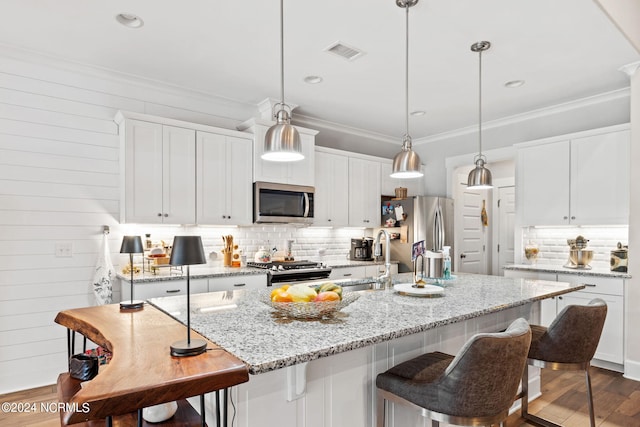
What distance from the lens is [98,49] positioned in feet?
10.0

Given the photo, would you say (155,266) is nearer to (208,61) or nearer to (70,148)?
(70,148)

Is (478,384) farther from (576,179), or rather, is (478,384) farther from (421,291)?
(576,179)

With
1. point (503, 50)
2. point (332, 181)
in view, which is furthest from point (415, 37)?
point (332, 181)

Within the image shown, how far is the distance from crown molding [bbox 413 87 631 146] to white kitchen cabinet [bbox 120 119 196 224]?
12.0ft

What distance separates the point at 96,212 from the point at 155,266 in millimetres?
735

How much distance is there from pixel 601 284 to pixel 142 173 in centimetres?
437

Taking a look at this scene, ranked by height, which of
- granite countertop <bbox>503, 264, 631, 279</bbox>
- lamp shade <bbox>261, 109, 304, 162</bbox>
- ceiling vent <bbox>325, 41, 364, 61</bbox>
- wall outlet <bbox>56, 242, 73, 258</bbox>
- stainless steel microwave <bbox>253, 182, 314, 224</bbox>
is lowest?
granite countertop <bbox>503, 264, 631, 279</bbox>

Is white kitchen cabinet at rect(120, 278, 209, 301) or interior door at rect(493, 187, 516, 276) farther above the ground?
interior door at rect(493, 187, 516, 276)

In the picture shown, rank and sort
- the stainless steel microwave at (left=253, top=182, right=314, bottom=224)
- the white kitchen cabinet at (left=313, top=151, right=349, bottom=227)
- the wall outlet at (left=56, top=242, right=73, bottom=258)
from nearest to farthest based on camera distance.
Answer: the wall outlet at (left=56, top=242, right=73, bottom=258), the stainless steel microwave at (left=253, top=182, right=314, bottom=224), the white kitchen cabinet at (left=313, top=151, right=349, bottom=227)

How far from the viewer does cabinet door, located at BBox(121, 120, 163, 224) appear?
10.8ft

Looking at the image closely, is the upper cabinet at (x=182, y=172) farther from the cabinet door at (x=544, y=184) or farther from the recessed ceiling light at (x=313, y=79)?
the cabinet door at (x=544, y=184)

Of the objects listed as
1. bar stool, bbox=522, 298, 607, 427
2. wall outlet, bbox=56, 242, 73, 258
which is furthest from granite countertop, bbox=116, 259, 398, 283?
bar stool, bbox=522, 298, 607, 427

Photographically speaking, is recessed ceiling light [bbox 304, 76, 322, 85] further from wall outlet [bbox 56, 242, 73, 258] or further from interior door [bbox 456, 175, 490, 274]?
interior door [bbox 456, 175, 490, 274]

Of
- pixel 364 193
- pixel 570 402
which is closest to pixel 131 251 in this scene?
pixel 570 402
